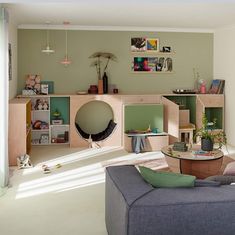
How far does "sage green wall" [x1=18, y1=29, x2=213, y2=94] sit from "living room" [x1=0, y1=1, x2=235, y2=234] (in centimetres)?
2

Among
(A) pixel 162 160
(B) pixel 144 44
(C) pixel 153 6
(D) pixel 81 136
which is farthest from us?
(B) pixel 144 44

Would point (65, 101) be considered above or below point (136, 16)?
below

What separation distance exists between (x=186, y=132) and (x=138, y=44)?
2.01 m

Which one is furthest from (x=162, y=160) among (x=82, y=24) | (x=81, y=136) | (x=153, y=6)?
(x=82, y=24)

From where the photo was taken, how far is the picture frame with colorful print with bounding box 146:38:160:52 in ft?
25.8

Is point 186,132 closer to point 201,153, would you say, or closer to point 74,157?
point 74,157

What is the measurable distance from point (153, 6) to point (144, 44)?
2.28 metres

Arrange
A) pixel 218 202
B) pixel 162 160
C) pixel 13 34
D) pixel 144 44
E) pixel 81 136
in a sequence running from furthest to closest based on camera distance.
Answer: pixel 144 44, pixel 81 136, pixel 13 34, pixel 162 160, pixel 218 202

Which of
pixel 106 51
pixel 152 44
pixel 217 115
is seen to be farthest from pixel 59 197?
pixel 217 115

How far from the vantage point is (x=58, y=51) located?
7652 millimetres

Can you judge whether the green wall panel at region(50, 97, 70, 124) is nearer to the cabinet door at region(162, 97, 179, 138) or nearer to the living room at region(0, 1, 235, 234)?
the living room at region(0, 1, 235, 234)

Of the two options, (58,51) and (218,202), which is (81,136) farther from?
(218,202)

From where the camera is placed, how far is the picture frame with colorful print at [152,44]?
786 cm

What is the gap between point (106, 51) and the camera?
777 centimetres
